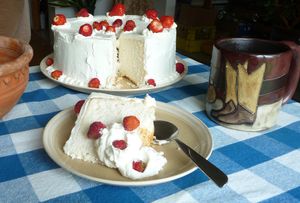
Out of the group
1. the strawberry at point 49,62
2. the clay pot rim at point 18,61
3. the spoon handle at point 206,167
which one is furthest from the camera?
the strawberry at point 49,62

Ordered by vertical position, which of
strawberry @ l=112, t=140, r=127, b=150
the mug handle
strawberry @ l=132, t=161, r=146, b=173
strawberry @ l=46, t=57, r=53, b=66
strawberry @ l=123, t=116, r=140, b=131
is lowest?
strawberry @ l=132, t=161, r=146, b=173

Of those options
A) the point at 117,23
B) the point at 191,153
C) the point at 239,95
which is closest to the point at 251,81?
the point at 239,95

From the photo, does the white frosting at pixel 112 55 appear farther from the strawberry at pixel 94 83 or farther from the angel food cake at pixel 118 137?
the angel food cake at pixel 118 137

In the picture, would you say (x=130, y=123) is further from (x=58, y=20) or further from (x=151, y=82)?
(x=58, y=20)

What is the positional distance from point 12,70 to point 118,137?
24 centimetres

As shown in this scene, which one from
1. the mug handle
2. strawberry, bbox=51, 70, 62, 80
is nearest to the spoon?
the mug handle

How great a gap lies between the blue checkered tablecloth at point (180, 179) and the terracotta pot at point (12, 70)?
0.07 metres

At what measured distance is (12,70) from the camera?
0.61 metres

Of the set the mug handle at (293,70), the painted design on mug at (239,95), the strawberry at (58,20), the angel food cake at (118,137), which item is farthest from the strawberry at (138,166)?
the strawberry at (58,20)

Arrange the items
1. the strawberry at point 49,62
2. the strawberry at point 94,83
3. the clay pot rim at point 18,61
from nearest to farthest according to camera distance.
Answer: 1. the clay pot rim at point 18,61
2. the strawberry at point 94,83
3. the strawberry at point 49,62

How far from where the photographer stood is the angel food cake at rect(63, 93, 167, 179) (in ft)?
1.68

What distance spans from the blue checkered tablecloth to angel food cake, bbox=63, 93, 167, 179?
0.11ft

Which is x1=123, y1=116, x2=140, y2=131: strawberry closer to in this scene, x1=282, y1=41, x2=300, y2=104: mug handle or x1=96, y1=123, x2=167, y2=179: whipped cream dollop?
x1=96, y1=123, x2=167, y2=179: whipped cream dollop

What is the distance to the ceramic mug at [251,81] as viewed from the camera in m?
0.65
